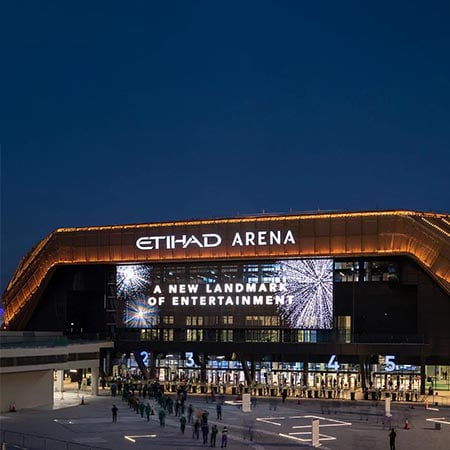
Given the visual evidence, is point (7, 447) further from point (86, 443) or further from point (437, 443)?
point (437, 443)

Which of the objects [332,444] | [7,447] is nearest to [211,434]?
[332,444]

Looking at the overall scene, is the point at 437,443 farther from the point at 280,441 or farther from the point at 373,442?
the point at 280,441

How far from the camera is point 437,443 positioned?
48281 millimetres

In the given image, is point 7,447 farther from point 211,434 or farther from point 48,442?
point 211,434

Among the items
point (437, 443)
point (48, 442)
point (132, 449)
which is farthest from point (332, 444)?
point (48, 442)

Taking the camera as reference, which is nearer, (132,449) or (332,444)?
(132,449)

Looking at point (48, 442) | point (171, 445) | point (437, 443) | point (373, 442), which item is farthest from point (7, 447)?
point (437, 443)

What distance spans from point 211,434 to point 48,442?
862 cm

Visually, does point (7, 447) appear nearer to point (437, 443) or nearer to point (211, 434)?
point (211, 434)

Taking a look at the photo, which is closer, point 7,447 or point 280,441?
point 7,447

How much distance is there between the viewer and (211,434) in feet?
153

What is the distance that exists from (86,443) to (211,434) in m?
6.61

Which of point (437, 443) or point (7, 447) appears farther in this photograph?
point (437, 443)

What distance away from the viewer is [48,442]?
46375mm
